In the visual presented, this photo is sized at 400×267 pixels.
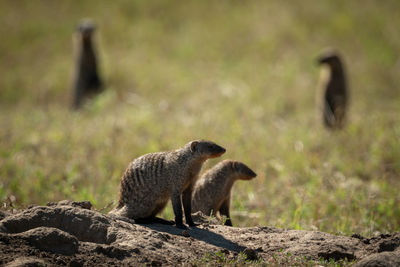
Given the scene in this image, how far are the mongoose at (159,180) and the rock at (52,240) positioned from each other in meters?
0.79

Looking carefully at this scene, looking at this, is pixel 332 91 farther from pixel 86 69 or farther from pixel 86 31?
pixel 86 31

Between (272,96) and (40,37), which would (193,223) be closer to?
(272,96)

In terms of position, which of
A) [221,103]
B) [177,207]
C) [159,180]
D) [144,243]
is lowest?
[144,243]

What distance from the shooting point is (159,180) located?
390 centimetres

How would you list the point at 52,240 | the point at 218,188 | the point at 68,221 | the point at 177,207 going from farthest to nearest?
the point at 218,188 → the point at 177,207 → the point at 68,221 → the point at 52,240

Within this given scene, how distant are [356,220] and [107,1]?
12.4m

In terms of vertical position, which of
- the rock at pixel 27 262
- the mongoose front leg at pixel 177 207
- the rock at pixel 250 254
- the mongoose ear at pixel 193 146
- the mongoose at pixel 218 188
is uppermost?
the mongoose ear at pixel 193 146

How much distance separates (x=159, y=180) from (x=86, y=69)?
7772 mm

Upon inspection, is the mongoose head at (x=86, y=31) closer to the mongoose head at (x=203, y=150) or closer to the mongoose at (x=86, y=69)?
the mongoose at (x=86, y=69)

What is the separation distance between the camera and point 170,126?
792cm

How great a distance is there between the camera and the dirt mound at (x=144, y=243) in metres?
3.04

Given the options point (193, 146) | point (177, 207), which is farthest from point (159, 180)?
point (193, 146)

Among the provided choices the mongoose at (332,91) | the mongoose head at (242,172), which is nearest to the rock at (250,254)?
the mongoose head at (242,172)

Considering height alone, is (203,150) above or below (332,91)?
below
